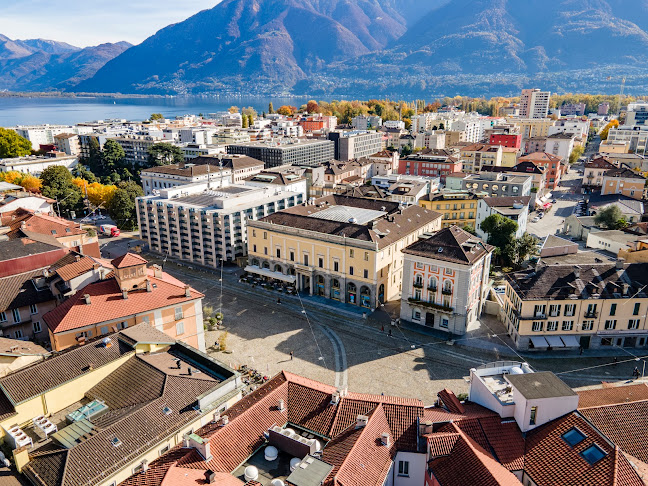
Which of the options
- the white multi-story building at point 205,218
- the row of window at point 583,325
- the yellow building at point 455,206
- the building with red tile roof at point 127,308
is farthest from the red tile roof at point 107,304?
the yellow building at point 455,206

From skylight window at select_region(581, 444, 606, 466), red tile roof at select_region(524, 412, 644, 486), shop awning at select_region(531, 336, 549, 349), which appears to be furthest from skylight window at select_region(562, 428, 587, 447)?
shop awning at select_region(531, 336, 549, 349)

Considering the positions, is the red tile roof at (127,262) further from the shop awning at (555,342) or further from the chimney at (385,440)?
the shop awning at (555,342)

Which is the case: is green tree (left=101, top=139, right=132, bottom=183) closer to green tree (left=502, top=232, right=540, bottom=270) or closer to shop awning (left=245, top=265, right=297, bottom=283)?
shop awning (left=245, top=265, right=297, bottom=283)

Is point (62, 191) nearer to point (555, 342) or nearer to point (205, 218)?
point (205, 218)

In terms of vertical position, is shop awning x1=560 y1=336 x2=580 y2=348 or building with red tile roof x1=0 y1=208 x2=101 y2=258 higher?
building with red tile roof x1=0 y1=208 x2=101 y2=258

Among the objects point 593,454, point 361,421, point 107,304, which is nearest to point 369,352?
point 361,421

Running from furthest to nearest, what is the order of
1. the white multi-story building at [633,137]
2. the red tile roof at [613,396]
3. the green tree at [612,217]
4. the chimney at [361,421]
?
1. the white multi-story building at [633,137]
2. the green tree at [612,217]
3. the red tile roof at [613,396]
4. the chimney at [361,421]
